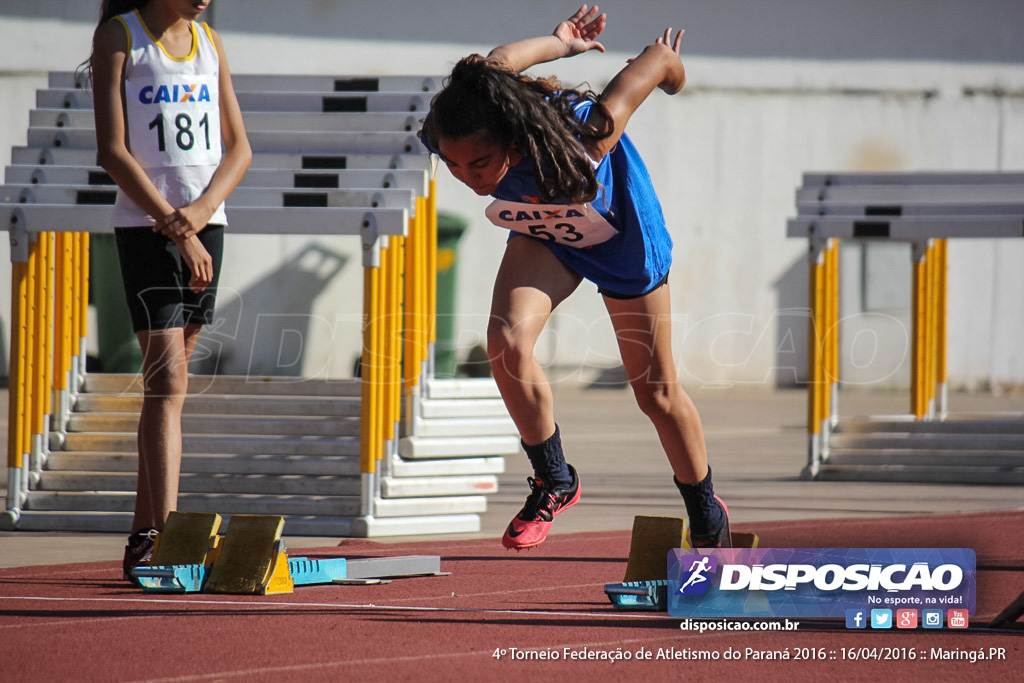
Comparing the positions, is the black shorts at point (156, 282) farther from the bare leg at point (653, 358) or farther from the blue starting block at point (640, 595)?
the blue starting block at point (640, 595)

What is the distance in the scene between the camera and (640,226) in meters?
4.06

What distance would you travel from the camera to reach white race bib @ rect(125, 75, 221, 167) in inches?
184

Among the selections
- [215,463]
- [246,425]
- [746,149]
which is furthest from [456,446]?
[746,149]

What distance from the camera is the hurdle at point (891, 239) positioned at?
909 cm

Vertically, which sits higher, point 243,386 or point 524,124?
point 243,386

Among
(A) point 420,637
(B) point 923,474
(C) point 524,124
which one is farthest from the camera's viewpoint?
(B) point 923,474

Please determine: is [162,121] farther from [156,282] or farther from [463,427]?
[463,427]

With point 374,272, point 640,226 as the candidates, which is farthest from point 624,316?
point 374,272

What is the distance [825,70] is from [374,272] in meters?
15.0

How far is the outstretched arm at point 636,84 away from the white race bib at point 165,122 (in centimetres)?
166

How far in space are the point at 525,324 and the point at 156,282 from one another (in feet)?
4.82

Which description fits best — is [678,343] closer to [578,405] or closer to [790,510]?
[578,405]

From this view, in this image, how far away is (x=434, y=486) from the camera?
6652 mm

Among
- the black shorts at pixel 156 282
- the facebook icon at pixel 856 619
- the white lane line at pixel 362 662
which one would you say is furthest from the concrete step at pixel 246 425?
the facebook icon at pixel 856 619
